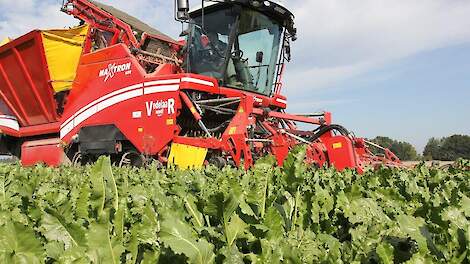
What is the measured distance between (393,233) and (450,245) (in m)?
0.19

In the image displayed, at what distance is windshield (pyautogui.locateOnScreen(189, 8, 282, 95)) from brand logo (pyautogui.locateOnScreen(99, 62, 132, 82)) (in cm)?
131

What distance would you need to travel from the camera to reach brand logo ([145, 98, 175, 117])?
27.5ft

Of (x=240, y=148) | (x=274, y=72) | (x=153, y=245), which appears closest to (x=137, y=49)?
(x=274, y=72)

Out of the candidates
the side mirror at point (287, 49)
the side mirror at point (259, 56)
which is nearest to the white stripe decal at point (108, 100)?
the side mirror at point (259, 56)

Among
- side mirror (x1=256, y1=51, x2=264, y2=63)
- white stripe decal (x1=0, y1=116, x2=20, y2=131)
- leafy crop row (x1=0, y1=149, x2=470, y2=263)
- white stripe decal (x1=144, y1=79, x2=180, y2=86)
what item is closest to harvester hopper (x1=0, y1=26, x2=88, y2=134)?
white stripe decal (x1=0, y1=116, x2=20, y2=131)

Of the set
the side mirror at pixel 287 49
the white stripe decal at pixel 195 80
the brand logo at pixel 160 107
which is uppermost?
the side mirror at pixel 287 49

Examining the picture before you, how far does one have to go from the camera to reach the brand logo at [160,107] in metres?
8.39

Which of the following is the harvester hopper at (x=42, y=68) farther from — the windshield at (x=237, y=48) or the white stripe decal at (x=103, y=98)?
the windshield at (x=237, y=48)

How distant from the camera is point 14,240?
1103 millimetres

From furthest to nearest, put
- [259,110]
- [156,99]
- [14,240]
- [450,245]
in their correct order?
[156,99] → [259,110] → [450,245] → [14,240]

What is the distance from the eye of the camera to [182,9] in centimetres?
743

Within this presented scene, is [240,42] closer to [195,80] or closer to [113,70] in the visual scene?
[195,80]

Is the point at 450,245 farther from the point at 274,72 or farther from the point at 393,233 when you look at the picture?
the point at 274,72

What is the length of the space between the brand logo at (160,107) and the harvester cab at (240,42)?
1.09 metres
